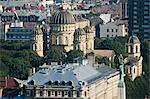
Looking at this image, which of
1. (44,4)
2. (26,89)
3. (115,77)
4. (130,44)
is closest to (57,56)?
(130,44)

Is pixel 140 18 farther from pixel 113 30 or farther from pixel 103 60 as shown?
pixel 103 60

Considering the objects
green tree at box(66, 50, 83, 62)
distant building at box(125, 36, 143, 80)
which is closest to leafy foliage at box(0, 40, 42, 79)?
green tree at box(66, 50, 83, 62)

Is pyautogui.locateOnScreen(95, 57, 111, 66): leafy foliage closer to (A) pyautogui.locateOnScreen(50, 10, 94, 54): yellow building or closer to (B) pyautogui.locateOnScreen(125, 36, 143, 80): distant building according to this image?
(B) pyautogui.locateOnScreen(125, 36, 143, 80): distant building

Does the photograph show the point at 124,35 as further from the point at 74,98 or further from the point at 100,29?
the point at 74,98

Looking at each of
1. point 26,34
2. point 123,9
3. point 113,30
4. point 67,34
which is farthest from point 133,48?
point 123,9

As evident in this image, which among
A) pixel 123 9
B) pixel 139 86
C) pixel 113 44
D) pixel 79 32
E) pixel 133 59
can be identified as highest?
pixel 123 9

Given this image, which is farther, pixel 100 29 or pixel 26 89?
pixel 100 29
